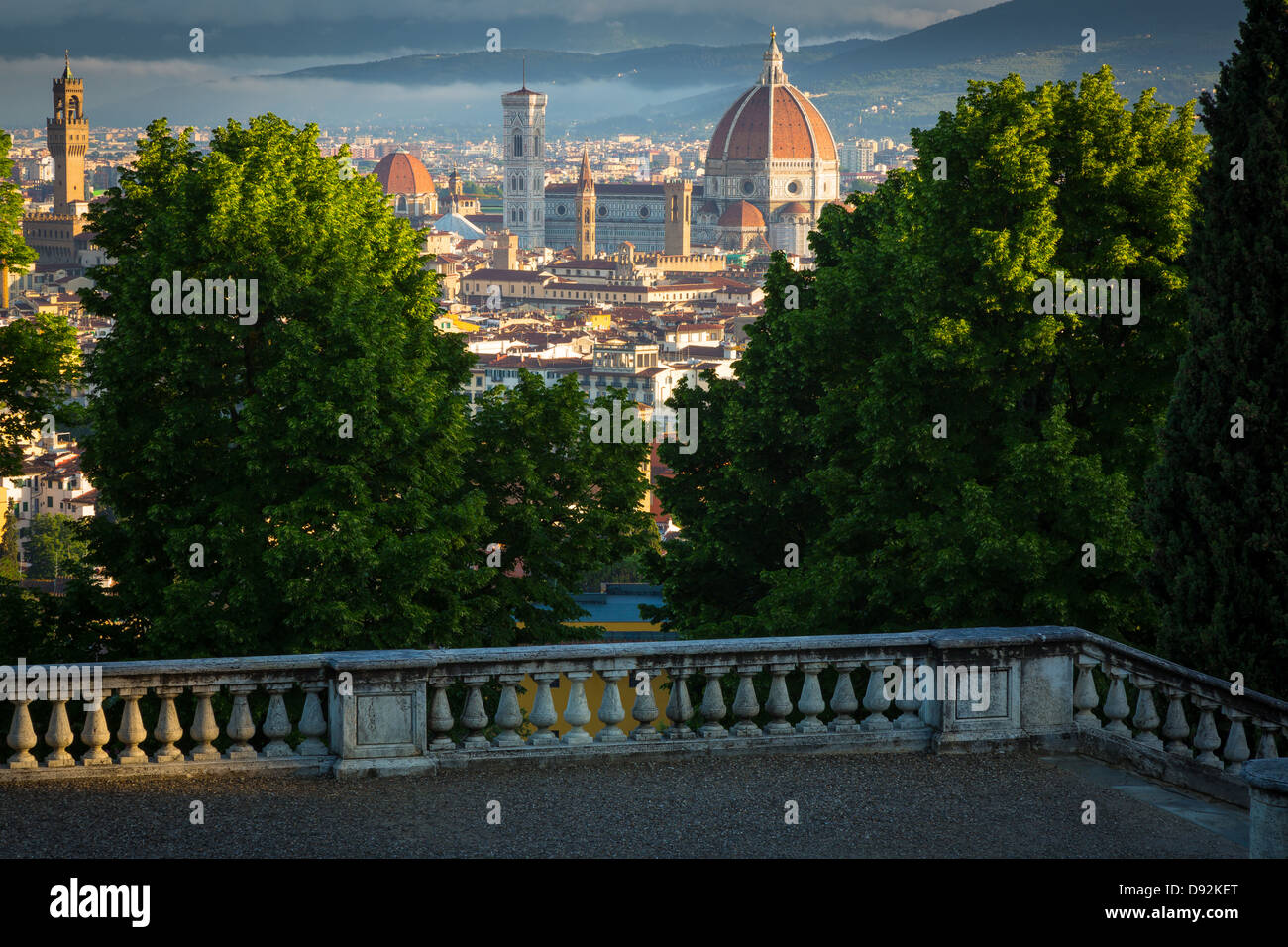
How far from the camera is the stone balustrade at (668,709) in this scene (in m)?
9.96

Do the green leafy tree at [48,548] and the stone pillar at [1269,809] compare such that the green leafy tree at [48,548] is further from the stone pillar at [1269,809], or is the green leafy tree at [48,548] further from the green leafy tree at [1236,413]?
the stone pillar at [1269,809]

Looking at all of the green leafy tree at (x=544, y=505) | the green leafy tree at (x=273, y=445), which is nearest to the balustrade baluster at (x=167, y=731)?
the green leafy tree at (x=273, y=445)

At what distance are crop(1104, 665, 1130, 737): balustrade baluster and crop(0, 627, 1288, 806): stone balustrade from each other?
11 mm

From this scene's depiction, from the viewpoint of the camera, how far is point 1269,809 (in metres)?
7.82

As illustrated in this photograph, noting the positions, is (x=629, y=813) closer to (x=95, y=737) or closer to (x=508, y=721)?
(x=508, y=721)

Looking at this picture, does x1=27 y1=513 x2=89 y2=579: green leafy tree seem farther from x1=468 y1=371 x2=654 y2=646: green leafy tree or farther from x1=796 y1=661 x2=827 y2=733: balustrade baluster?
x1=796 y1=661 x2=827 y2=733: balustrade baluster

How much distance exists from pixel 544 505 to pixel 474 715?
41.6 feet

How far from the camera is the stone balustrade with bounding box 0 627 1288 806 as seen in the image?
32.7 ft

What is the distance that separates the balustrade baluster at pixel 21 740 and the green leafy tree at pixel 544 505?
11.3 m

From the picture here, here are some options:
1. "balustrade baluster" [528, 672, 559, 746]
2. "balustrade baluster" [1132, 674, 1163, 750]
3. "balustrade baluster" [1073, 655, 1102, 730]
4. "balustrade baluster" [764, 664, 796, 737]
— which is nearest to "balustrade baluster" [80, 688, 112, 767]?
"balustrade baluster" [528, 672, 559, 746]

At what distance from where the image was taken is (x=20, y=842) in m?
8.69

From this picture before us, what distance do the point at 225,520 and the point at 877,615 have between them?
23.7 ft

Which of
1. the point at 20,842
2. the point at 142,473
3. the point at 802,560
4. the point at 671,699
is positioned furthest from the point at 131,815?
the point at 802,560

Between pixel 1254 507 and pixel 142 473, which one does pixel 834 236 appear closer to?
pixel 142 473
